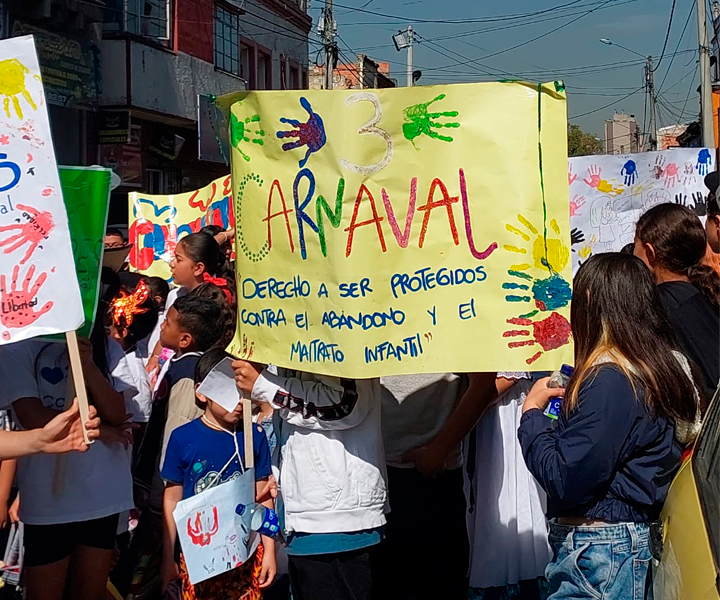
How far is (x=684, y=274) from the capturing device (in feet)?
12.2

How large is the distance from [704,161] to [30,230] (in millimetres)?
5443

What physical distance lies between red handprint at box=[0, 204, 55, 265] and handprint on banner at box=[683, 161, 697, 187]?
205 inches

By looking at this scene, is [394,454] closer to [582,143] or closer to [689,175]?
[689,175]

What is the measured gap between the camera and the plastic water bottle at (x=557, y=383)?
109 inches

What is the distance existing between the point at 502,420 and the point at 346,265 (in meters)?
1.14

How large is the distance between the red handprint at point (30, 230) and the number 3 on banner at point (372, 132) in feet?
3.12

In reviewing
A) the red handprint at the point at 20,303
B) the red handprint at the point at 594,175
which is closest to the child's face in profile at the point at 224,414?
the red handprint at the point at 20,303

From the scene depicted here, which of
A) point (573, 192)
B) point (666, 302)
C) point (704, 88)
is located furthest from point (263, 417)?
point (704, 88)

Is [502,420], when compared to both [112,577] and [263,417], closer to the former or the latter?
[263,417]

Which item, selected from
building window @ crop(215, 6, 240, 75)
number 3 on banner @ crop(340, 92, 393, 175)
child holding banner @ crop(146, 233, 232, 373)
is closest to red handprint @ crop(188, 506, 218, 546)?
number 3 on banner @ crop(340, 92, 393, 175)

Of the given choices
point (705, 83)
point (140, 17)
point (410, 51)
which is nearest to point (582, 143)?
point (410, 51)

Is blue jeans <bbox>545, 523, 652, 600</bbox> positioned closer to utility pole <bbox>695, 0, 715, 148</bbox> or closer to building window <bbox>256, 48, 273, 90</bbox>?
utility pole <bbox>695, 0, 715, 148</bbox>

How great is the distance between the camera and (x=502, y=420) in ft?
12.0

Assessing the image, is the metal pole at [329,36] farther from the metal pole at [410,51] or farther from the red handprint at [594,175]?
the red handprint at [594,175]
